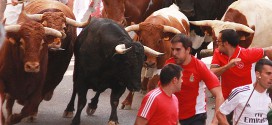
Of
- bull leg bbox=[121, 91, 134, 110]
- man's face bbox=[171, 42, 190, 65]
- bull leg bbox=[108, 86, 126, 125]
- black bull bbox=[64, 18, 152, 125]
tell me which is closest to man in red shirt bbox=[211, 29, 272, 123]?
man's face bbox=[171, 42, 190, 65]

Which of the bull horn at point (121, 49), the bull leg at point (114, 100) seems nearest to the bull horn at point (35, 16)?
the bull horn at point (121, 49)

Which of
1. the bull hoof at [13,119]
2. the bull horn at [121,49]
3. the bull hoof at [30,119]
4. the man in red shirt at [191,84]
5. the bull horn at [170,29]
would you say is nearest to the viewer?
the man in red shirt at [191,84]

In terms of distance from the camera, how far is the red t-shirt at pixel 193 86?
7.15 m

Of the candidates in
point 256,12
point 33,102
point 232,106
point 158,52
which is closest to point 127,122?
point 158,52

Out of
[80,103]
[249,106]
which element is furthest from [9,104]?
[249,106]

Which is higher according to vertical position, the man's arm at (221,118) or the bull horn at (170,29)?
the man's arm at (221,118)

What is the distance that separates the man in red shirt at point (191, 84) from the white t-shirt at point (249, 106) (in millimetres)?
385

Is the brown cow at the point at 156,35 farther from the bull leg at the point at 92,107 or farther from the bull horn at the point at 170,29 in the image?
the bull leg at the point at 92,107

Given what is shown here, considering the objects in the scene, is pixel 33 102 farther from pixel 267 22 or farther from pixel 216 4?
pixel 216 4

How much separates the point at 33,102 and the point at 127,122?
173 cm

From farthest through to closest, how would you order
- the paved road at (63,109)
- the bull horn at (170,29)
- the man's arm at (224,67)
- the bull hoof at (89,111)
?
the bull hoof at (89,111) → the bull horn at (170,29) → the paved road at (63,109) → the man's arm at (224,67)

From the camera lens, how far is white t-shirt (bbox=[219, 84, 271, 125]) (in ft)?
21.3

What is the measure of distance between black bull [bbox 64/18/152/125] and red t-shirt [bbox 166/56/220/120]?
1751mm

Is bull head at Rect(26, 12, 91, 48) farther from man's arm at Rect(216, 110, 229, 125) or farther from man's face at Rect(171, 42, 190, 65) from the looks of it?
man's arm at Rect(216, 110, 229, 125)
